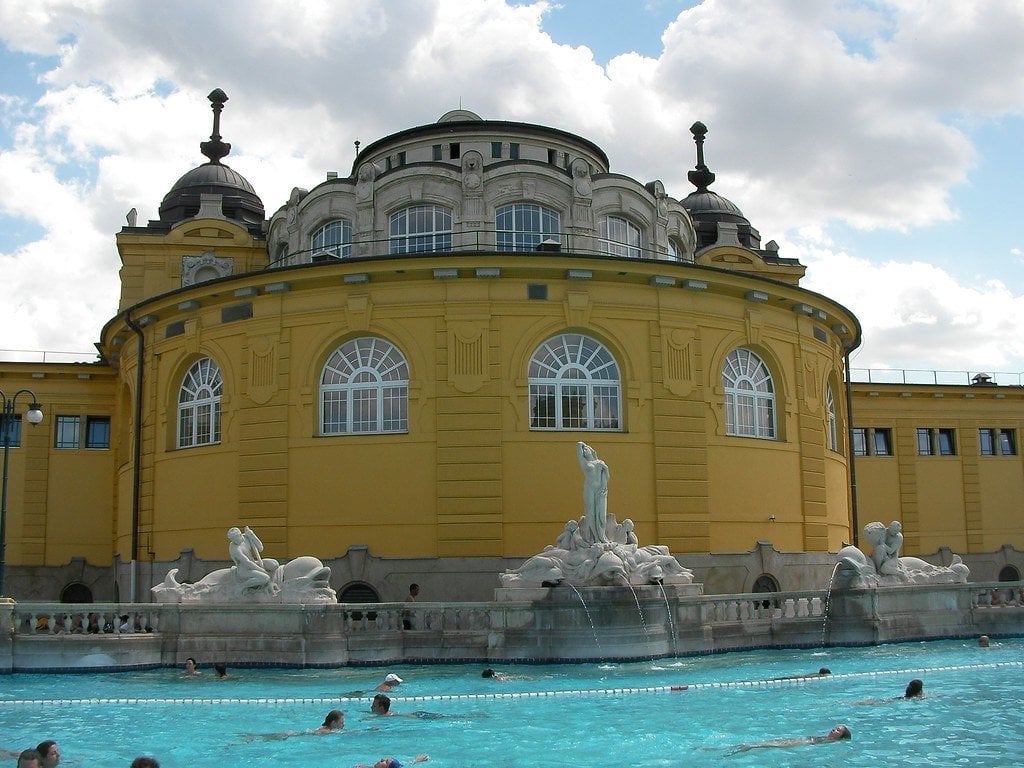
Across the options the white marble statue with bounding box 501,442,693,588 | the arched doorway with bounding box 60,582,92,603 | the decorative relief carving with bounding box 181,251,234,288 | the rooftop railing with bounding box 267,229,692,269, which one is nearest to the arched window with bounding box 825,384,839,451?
the rooftop railing with bounding box 267,229,692,269

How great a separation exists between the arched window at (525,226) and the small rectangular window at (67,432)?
16.2 meters

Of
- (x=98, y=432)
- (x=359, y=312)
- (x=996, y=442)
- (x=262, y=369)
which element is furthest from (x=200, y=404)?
(x=996, y=442)

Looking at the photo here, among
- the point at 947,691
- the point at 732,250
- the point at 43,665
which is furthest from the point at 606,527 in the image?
the point at 732,250

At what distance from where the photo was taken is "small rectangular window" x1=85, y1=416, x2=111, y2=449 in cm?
3591

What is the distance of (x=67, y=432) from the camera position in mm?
35844

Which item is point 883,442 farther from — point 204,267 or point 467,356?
point 204,267

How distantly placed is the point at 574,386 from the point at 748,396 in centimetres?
515

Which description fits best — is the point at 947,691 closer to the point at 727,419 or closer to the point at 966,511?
the point at 727,419

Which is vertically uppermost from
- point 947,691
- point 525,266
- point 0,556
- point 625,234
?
point 625,234

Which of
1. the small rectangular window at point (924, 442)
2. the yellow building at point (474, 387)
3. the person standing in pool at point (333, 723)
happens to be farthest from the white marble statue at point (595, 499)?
the small rectangular window at point (924, 442)

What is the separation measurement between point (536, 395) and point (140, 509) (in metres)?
11.6

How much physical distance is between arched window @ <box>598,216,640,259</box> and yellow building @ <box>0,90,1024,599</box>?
79 millimetres

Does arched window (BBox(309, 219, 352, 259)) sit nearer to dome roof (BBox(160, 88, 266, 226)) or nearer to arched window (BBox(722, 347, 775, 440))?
dome roof (BBox(160, 88, 266, 226))

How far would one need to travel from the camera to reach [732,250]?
41.4m
